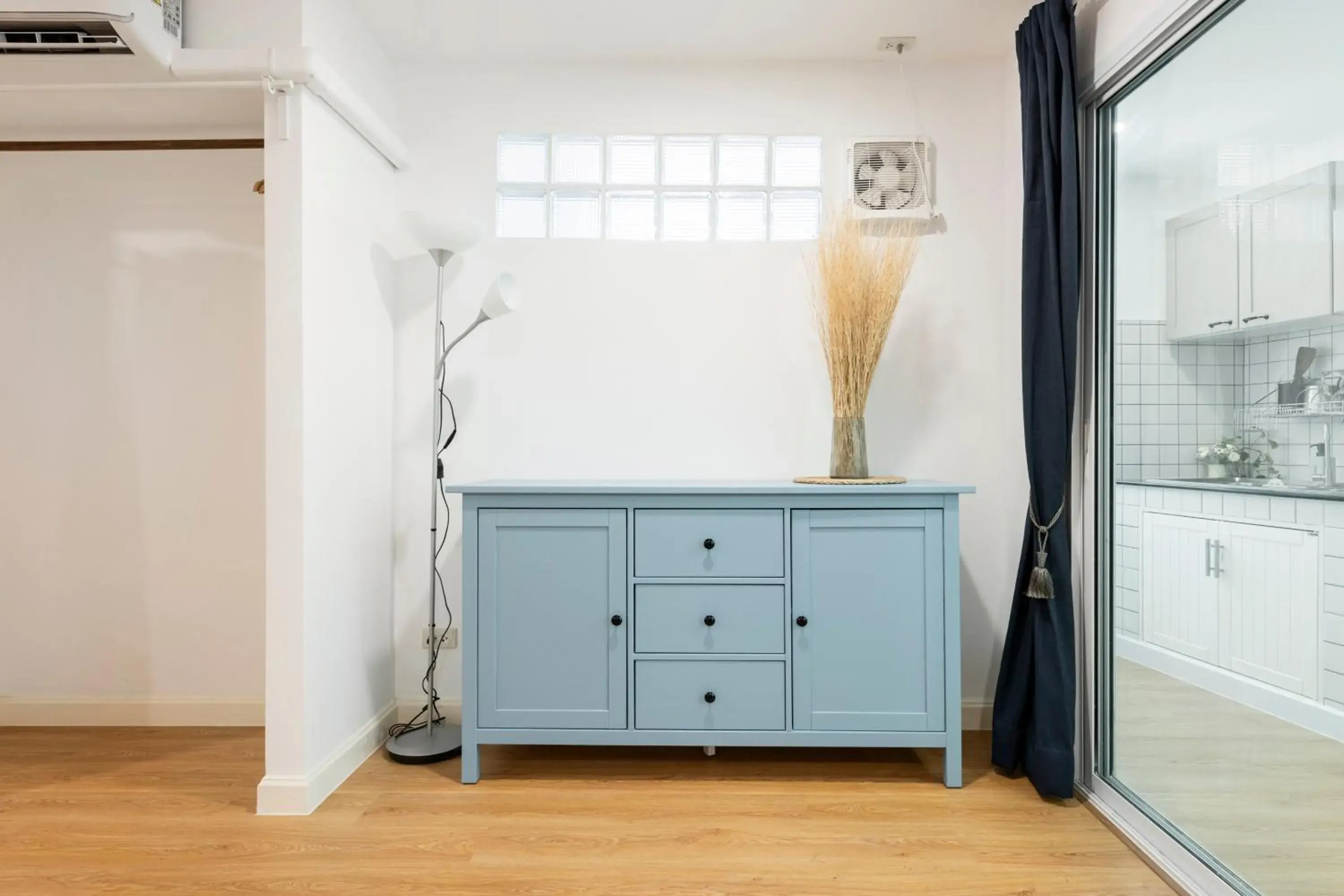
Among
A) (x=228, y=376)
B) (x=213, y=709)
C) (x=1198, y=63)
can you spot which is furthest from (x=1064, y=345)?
(x=213, y=709)

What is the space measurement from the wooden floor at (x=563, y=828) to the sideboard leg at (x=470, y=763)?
7cm

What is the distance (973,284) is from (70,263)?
3363mm

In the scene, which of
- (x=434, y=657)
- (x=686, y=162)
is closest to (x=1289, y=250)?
(x=686, y=162)

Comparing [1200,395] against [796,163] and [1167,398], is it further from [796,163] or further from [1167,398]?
[796,163]

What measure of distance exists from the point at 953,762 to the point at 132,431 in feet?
10.2

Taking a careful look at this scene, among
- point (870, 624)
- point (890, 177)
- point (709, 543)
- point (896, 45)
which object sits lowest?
point (870, 624)

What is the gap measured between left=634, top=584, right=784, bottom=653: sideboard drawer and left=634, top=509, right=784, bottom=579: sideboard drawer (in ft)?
0.15

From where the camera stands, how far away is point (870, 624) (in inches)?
94.2

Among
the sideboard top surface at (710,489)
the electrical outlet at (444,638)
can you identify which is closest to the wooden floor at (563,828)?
the electrical outlet at (444,638)

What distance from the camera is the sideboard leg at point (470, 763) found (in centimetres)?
244

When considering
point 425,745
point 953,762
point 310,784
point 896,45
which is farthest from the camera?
point 896,45

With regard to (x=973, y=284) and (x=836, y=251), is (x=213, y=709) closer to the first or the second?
(x=836, y=251)

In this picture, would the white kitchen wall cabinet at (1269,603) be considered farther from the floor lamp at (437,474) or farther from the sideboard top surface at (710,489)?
the floor lamp at (437,474)

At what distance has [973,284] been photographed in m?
2.92
